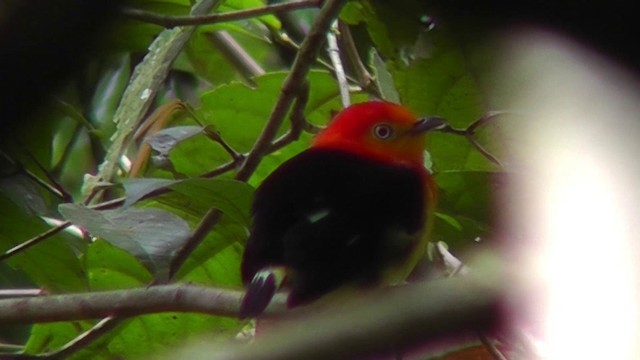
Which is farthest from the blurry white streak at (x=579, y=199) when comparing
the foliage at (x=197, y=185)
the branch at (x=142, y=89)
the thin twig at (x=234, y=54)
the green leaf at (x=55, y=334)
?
the thin twig at (x=234, y=54)

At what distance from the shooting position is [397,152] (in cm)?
221

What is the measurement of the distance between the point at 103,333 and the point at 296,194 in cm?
45

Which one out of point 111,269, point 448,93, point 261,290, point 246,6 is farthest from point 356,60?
point 261,290

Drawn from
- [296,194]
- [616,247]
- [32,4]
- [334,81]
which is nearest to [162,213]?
[296,194]

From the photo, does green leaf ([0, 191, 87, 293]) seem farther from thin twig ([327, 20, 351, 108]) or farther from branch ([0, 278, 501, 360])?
branch ([0, 278, 501, 360])

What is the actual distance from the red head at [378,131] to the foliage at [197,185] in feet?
0.13

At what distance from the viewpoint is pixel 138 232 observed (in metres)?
1.68

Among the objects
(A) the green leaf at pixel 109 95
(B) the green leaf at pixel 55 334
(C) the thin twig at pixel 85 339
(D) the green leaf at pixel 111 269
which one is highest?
(A) the green leaf at pixel 109 95

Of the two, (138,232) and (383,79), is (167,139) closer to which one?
Answer: (138,232)

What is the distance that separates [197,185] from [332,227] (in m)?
0.23

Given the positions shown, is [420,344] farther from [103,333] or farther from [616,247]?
[103,333]

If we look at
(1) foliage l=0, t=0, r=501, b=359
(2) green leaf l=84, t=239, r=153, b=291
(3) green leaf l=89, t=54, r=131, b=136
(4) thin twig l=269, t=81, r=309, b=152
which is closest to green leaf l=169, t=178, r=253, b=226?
(1) foliage l=0, t=0, r=501, b=359

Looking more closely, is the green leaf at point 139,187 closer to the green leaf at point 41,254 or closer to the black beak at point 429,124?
the green leaf at point 41,254

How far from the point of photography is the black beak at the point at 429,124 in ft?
6.66
